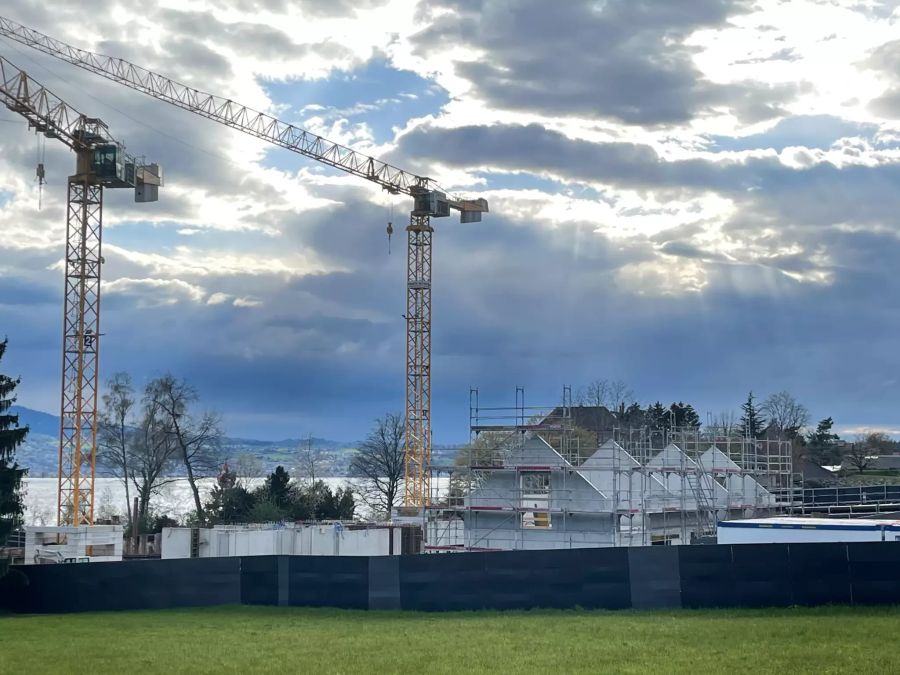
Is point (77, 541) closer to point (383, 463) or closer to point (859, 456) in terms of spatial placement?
point (383, 463)

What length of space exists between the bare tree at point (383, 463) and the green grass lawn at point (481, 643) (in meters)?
61.8

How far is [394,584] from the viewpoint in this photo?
81.4 feet

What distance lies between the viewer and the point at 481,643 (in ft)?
62.0

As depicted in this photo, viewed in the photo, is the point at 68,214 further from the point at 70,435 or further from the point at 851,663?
the point at 851,663

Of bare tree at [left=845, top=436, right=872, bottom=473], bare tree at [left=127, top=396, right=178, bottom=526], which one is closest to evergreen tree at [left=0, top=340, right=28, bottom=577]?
bare tree at [left=127, top=396, right=178, bottom=526]

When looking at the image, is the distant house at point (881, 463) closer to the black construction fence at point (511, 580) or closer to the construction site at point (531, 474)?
the construction site at point (531, 474)

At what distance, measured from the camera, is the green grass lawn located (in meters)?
16.3

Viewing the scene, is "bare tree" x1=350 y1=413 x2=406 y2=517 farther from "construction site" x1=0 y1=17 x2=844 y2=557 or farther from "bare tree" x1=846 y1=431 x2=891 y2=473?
"bare tree" x1=846 y1=431 x2=891 y2=473

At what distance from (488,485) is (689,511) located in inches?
368

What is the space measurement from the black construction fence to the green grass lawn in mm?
562

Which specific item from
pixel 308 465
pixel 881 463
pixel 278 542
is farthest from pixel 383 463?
pixel 881 463

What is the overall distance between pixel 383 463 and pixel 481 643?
227 ft

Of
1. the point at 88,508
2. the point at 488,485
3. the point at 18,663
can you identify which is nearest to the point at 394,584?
the point at 18,663

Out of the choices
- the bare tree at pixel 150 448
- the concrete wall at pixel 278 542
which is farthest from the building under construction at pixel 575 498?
the bare tree at pixel 150 448
